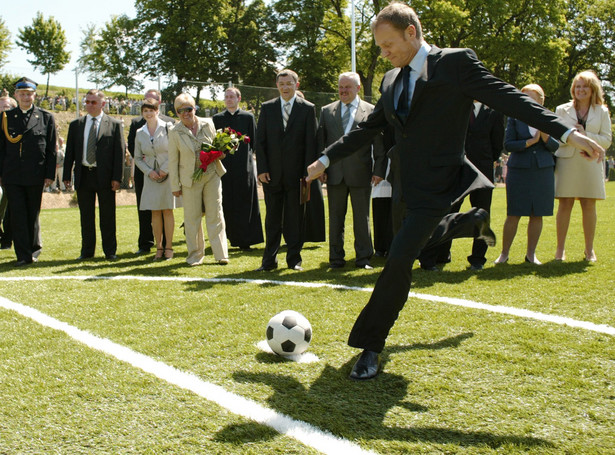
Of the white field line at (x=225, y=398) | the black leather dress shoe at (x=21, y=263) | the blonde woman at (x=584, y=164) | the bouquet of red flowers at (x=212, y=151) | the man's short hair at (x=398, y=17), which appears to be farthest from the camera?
the black leather dress shoe at (x=21, y=263)

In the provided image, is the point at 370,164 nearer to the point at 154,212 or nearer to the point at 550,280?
the point at 550,280

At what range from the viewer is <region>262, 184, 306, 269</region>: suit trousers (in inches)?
316

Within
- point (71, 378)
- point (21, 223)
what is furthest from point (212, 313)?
point (21, 223)

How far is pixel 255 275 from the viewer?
301 inches

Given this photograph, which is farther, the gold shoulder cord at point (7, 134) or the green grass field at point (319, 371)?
the gold shoulder cord at point (7, 134)

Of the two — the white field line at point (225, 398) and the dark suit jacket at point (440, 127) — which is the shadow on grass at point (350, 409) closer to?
the white field line at point (225, 398)

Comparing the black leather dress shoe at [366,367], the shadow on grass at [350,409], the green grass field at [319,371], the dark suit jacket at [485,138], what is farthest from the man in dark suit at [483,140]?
the shadow on grass at [350,409]

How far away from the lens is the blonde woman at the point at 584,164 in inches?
305

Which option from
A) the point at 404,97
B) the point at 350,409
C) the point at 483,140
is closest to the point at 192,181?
the point at 483,140

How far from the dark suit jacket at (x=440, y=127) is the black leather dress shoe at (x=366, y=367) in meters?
0.98

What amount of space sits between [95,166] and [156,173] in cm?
109

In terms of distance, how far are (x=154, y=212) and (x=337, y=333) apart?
533 centimetres

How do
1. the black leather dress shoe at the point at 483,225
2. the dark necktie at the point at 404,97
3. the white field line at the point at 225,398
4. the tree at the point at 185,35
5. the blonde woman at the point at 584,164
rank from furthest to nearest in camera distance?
the tree at the point at 185,35 → the blonde woman at the point at 584,164 → the black leather dress shoe at the point at 483,225 → the dark necktie at the point at 404,97 → the white field line at the point at 225,398

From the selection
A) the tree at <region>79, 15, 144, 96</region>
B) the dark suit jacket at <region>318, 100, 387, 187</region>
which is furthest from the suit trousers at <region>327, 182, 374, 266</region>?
the tree at <region>79, 15, 144, 96</region>
